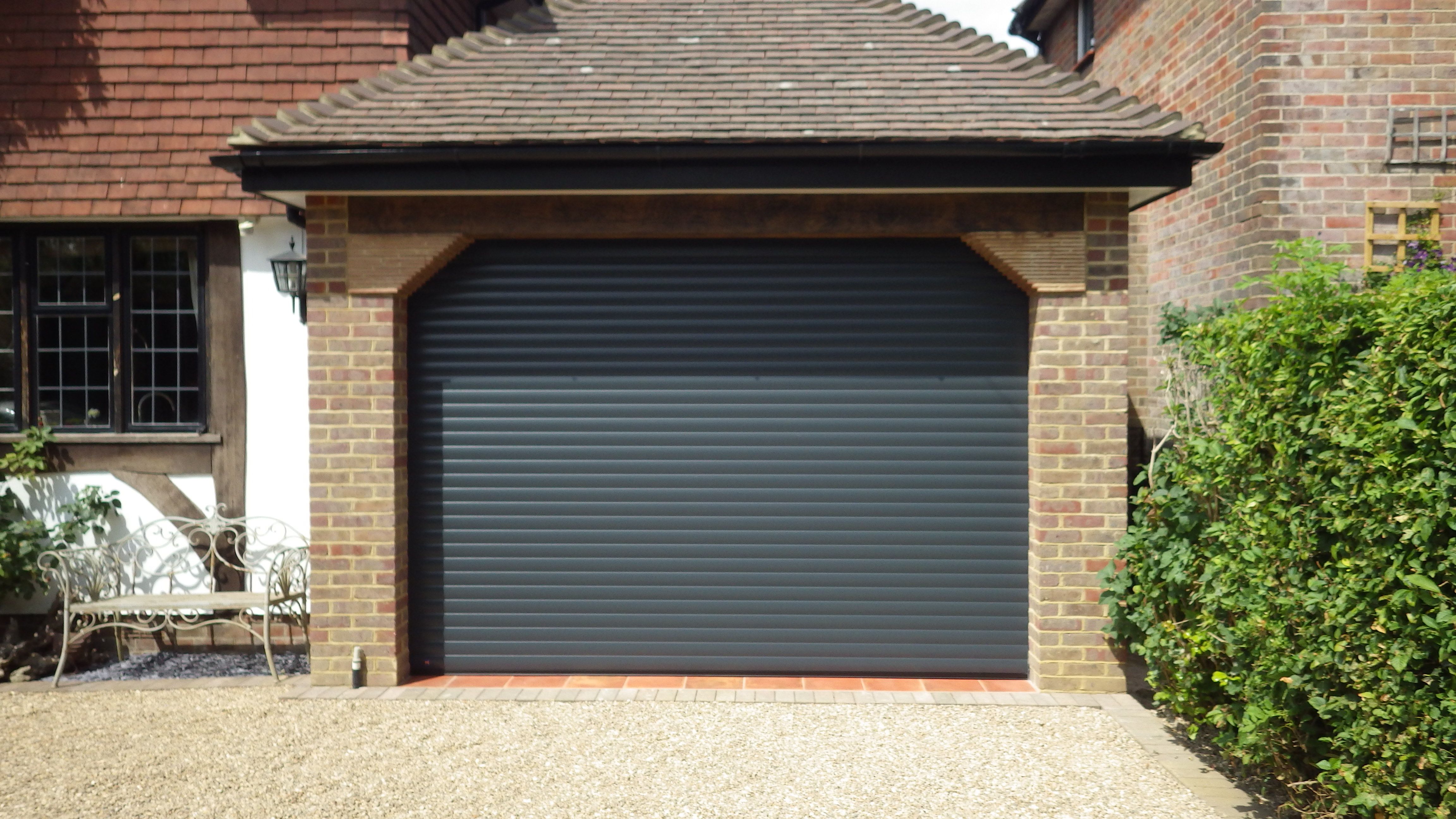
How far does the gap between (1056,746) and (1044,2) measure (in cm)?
955

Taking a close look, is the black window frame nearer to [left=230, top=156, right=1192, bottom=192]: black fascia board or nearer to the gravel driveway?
[left=230, top=156, right=1192, bottom=192]: black fascia board

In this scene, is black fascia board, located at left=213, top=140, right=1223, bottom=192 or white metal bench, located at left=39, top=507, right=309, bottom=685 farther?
white metal bench, located at left=39, top=507, right=309, bottom=685

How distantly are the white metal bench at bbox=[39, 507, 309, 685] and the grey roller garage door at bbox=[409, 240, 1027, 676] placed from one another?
4.99ft

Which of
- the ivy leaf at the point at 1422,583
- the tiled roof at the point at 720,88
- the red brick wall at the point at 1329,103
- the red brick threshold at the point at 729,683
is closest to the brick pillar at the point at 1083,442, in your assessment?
the red brick threshold at the point at 729,683

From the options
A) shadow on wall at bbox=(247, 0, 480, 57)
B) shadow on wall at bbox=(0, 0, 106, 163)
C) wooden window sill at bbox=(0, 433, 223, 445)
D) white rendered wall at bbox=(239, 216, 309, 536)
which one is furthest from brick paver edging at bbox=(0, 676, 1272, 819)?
shadow on wall at bbox=(247, 0, 480, 57)

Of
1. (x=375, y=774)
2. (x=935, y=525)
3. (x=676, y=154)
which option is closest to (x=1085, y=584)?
(x=935, y=525)

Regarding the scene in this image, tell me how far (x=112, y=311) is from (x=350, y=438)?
2894 mm

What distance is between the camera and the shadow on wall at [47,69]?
24.4 ft

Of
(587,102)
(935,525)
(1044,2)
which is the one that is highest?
(1044,2)

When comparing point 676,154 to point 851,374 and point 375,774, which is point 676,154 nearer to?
point 851,374

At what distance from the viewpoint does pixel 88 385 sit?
295 inches

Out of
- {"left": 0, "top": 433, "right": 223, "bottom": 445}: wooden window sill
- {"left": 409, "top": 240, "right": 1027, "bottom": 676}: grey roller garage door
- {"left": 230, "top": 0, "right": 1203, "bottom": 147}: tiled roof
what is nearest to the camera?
{"left": 230, "top": 0, "right": 1203, "bottom": 147}: tiled roof

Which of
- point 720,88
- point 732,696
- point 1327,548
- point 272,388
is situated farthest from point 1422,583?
point 272,388

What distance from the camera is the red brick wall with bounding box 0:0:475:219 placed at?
7.38 m
